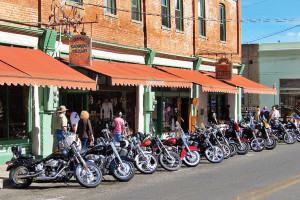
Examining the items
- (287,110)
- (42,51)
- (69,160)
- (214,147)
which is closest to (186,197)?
(69,160)

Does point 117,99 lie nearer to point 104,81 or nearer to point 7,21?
point 104,81

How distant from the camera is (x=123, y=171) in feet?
31.4

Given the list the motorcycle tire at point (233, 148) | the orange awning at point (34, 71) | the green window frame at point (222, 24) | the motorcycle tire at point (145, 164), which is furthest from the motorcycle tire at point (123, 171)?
the green window frame at point (222, 24)

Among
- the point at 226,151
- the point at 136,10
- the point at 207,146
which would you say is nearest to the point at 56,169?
the point at 207,146

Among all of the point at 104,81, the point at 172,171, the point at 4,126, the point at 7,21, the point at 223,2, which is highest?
the point at 223,2

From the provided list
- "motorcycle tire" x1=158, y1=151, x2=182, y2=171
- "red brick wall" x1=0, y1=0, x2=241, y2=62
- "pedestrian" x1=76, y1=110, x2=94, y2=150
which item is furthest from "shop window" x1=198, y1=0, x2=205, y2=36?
Result: "motorcycle tire" x1=158, y1=151, x2=182, y2=171

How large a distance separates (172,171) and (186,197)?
10.8ft

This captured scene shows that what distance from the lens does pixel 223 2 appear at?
24531 mm

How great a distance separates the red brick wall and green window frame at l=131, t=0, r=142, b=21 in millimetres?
245

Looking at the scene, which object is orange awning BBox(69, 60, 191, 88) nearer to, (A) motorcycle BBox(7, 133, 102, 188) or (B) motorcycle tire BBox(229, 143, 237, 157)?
(B) motorcycle tire BBox(229, 143, 237, 157)

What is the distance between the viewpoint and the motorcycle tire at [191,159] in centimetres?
1171

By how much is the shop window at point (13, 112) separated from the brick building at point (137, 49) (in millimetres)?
117

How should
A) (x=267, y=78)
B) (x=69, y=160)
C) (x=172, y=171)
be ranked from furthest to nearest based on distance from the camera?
(x=267, y=78) < (x=172, y=171) < (x=69, y=160)

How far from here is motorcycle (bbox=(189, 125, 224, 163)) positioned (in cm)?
1252
